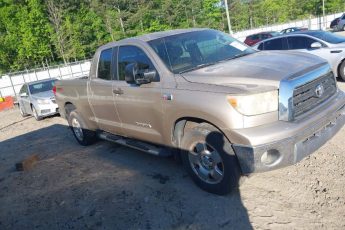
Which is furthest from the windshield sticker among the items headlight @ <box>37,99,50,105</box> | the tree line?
the tree line

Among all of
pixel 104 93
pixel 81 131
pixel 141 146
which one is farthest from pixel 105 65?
pixel 81 131

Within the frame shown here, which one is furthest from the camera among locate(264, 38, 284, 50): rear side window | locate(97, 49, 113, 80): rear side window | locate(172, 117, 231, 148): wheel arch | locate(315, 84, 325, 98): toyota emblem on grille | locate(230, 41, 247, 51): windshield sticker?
locate(264, 38, 284, 50): rear side window

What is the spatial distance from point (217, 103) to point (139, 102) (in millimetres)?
1501

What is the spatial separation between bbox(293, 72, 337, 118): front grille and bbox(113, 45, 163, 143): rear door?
66.4 inches

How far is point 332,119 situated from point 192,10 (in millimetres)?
60041

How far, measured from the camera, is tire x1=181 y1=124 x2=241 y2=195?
392 cm

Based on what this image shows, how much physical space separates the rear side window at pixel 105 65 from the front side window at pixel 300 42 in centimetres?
648

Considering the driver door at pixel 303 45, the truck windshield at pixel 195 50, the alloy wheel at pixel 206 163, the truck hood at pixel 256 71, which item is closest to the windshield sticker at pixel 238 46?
the truck windshield at pixel 195 50

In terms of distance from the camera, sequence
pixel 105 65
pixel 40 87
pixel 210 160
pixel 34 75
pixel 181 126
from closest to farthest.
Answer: pixel 210 160 < pixel 181 126 < pixel 105 65 < pixel 40 87 < pixel 34 75

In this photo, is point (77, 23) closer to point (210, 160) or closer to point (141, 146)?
point (141, 146)

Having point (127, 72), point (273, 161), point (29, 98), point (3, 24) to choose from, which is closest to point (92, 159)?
point (127, 72)

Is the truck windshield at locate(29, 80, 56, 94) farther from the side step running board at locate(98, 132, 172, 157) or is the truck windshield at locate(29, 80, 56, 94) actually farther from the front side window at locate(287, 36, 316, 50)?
the front side window at locate(287, 36, 316, 50)

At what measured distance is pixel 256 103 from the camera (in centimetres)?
363

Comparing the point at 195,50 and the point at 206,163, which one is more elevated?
the point at 195,50
